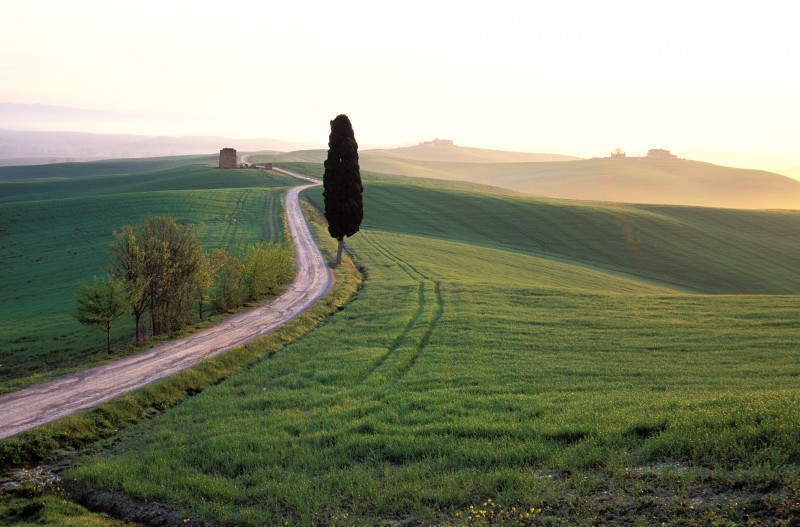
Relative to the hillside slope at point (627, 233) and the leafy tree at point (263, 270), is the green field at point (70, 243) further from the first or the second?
the hillside slope at point (627, 233)

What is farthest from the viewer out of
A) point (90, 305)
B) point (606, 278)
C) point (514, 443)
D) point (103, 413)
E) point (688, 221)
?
point (688, 221)

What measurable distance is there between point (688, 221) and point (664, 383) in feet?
252

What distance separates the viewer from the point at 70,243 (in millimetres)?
61094

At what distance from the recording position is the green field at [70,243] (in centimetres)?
3117

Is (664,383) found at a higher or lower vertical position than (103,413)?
higher

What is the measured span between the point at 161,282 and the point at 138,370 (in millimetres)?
8398

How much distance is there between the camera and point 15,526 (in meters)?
11.5

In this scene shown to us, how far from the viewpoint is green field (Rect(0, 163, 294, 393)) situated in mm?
31172

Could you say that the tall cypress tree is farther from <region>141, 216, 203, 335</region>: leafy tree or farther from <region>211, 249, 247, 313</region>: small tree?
<region>141, 216, 203, 335</region>: leafy tree

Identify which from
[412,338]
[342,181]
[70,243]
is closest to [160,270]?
[412,338]

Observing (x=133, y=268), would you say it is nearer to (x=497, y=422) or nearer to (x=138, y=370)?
(x=138, y=370)

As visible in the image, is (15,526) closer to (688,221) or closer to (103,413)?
(103,413)

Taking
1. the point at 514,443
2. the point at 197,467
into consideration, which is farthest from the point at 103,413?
Answer: the point at 514,443

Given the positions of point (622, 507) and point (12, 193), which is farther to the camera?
point (12, 193)
